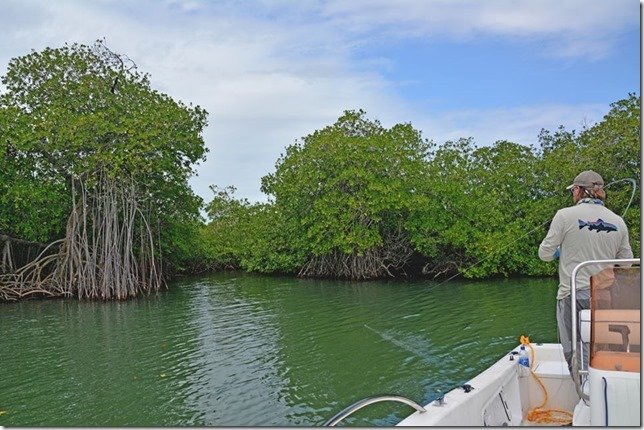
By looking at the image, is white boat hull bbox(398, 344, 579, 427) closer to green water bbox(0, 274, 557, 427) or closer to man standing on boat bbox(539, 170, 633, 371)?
man standing on boat bbox(539, 170, 633, 371)

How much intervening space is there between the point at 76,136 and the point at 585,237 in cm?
1429

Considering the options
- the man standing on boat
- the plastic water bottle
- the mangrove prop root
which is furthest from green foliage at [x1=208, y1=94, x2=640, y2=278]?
the man standing on boat

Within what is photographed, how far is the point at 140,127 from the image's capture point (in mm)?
15805

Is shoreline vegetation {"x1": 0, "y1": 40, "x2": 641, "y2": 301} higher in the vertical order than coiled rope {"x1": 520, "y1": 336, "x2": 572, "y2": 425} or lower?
higher

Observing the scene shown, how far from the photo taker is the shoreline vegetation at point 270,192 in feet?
51.2

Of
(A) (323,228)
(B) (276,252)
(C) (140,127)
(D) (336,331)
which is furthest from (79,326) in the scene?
(B) (276,252)

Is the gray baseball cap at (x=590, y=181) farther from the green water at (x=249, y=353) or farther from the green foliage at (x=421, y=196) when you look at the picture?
the green foliage at (x=421, y=196)

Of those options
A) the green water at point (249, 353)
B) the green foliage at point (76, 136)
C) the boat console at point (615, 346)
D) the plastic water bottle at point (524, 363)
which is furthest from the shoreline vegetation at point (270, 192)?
the boat console at point (615, 346)

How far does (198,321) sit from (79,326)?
2317 mm

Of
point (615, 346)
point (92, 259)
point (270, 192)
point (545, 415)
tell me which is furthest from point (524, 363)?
point (270, 192)

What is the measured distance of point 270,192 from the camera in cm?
2255

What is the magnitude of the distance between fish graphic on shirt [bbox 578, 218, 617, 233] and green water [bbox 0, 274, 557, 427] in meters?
3.01

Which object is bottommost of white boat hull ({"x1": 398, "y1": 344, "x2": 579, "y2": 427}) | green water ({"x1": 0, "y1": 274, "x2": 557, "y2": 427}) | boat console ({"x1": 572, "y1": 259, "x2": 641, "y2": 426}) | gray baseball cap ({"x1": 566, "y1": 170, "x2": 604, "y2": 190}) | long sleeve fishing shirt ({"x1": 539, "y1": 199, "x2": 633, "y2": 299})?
green water ({"x1": 0, "y1": 274, "x2": 557, "y2": 427})

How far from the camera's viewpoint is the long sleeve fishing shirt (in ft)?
A: 11.2
